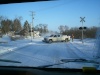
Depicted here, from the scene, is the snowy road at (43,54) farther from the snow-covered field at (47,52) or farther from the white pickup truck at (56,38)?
the white pickup truck at (56,38)

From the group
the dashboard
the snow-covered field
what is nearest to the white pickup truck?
the snow-covered field

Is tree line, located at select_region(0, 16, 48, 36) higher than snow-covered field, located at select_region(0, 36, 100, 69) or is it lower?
higher

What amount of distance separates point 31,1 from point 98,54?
1662 millimetres

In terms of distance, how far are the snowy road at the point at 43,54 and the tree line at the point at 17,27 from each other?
386 mm

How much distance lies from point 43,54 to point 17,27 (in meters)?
1.00

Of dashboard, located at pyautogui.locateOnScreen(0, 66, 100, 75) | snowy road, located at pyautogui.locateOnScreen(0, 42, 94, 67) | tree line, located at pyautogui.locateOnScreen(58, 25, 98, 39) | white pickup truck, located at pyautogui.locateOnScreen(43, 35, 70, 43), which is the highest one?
tree line, located at pyautogui.locateOnScreen(58, 25, 98, 39)

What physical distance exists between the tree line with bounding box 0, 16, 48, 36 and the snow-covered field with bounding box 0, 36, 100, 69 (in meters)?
0.21

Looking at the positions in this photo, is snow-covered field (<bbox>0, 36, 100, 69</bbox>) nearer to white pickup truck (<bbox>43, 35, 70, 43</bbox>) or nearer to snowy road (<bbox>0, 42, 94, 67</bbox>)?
snowy road (<bbox>0, 42, 94, 67</bbox>)

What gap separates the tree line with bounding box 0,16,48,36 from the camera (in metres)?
4.02

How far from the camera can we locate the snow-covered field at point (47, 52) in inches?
144

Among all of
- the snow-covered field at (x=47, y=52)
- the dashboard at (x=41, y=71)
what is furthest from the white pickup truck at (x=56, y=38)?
the dashboard at (x=41, y=71)

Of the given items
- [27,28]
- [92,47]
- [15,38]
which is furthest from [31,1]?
[92,47]

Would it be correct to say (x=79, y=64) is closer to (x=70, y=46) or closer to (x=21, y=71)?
(x=70, y=46)

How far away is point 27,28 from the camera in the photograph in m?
4.28
